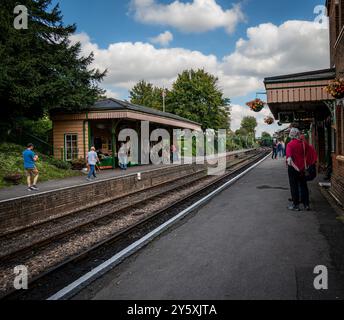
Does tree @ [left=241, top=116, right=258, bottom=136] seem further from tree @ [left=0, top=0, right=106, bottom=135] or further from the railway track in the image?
the railway track

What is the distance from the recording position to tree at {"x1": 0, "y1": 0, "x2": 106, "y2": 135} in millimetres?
16156

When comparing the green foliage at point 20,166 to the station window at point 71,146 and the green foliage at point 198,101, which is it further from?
the green foliage at point 198,101

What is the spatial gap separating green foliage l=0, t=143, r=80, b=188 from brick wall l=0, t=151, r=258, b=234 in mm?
3588

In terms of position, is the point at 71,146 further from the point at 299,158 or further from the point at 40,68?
the point at 299,158

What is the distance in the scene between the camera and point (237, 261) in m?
4.66

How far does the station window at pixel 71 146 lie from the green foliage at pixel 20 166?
8.58ft

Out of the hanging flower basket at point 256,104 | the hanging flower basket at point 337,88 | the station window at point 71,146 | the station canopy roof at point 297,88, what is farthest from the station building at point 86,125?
the hanging flower basket at point 337,88

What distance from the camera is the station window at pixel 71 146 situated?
20.3 meters

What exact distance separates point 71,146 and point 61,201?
1079cm

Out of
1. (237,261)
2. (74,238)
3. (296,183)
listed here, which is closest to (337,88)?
(296,183)

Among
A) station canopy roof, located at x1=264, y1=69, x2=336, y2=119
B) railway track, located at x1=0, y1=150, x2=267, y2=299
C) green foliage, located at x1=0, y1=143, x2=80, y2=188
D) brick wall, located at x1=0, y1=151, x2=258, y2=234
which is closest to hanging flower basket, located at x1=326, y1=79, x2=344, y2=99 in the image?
station canopy roof, located at x1=264, y1=69, x2=336, y2=119

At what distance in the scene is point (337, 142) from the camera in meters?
9.99

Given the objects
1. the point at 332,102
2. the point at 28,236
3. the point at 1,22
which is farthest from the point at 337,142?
the point at 1,22
